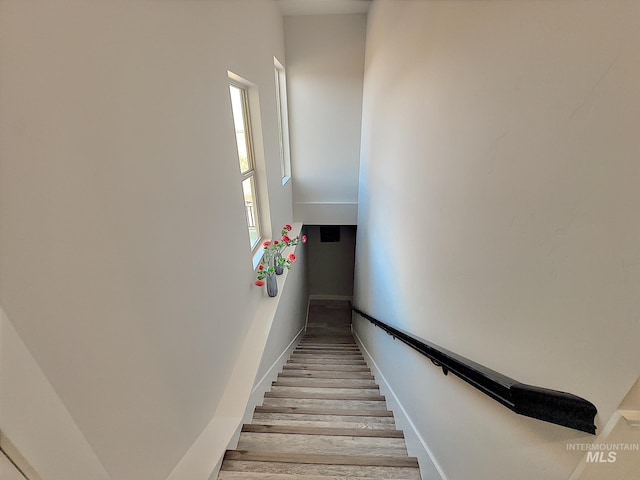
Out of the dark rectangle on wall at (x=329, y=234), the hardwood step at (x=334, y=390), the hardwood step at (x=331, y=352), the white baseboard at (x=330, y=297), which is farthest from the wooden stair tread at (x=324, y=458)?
the white baseboard at (x=330, y=297)

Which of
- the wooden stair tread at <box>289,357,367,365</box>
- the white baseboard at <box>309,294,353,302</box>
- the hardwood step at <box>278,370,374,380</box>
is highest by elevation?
the hardwood step at <box>278,370,374,380</box>

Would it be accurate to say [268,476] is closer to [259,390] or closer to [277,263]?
[259,390]

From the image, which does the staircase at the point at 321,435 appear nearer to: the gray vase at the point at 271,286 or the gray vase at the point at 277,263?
the gray vase at the point at 271,286

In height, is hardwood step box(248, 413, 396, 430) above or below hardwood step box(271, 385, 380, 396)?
above

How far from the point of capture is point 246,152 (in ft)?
9.57

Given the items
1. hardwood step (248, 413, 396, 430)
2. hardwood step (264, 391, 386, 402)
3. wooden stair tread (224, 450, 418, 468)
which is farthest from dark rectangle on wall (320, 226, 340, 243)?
wooden stair tread (224, 450, 418, 468)

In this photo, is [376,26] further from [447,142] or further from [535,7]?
[535,7]

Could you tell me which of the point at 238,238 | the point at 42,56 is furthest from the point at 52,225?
the point at 238,238

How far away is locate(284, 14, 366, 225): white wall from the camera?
4031mm

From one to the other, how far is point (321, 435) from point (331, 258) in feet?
15.8

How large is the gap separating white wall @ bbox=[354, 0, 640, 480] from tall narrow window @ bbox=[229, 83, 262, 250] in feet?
5.52

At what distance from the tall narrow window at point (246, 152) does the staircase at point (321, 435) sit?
1.58 m

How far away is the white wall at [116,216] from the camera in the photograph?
612 millimetres

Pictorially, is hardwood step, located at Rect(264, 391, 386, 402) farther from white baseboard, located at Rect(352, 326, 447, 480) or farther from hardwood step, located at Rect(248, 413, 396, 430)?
hardwood step, located at Rect(248, 413, 396, 430)
